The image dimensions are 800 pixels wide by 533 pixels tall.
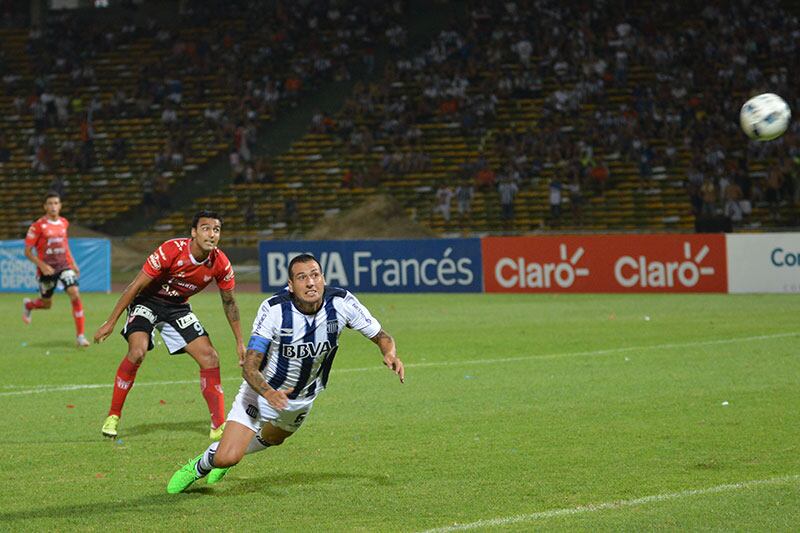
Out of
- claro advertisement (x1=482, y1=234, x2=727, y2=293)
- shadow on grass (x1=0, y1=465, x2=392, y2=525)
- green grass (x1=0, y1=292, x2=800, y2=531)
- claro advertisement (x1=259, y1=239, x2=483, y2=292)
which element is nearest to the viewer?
green grass (x1=0, y1=292, x2=800, y2=531)

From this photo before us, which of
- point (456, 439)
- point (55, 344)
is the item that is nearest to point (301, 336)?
point (456, 439)

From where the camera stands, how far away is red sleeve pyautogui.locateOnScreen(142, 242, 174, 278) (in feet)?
37.4

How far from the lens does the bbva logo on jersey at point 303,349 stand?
27.7ft

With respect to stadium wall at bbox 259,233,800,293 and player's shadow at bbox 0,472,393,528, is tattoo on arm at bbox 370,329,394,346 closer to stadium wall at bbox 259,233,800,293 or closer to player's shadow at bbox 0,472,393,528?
player's shadow at bbox 0,472,393,528

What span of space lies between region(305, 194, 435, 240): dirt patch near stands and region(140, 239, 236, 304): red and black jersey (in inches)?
972

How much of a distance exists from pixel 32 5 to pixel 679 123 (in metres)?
28.4

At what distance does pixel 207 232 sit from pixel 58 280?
9.91m

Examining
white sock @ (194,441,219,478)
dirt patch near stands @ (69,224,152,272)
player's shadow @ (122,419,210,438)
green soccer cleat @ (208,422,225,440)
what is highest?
white sock @ (194,441,219,478)

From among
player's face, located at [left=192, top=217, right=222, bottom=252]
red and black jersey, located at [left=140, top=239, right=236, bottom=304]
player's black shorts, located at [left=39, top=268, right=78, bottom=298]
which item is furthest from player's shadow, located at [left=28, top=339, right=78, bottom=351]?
player's face, located at [left=192, top=217, right=222, bottom=252]

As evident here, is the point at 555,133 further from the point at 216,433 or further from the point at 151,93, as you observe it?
the point at 216,433

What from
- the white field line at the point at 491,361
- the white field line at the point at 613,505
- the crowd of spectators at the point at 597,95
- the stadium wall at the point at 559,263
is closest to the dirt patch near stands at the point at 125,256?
the stadium wall at the point at 559,263

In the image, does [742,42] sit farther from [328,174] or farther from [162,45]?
[162,45]

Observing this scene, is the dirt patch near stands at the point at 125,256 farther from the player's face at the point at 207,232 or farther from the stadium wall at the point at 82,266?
the player's face at the point at 207,232

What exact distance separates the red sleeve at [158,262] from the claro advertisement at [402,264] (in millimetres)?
18320
